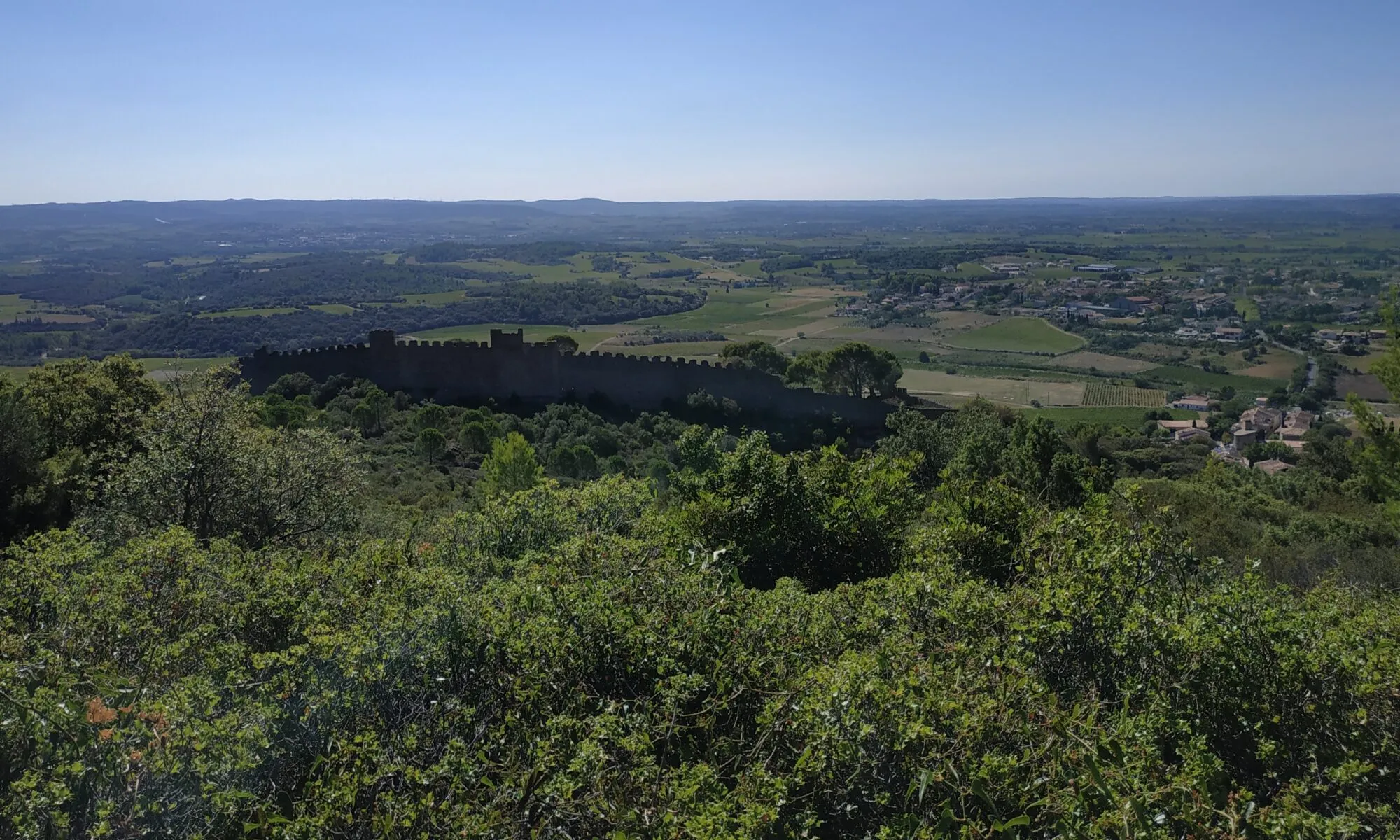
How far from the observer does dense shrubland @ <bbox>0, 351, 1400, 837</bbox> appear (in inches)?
143

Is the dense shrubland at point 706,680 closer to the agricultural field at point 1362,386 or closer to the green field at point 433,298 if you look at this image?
the agricultural field at point 1362,386

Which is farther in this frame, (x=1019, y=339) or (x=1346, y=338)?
(x=1019, y=339)

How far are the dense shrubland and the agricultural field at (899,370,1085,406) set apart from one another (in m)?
35.0

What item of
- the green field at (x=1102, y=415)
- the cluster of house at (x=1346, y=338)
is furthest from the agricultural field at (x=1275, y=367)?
the green field at (x=1102, y=415)

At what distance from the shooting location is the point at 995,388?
4550 centimetres

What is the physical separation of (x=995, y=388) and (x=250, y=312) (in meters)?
55.3

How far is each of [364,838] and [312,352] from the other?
3279cm

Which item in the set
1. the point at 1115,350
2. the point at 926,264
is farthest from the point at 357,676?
the point at 926,264

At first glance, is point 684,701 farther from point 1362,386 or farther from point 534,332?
point 534,332

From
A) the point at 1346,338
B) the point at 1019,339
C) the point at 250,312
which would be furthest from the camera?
the point at 250,312

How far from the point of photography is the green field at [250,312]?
66.2 metres

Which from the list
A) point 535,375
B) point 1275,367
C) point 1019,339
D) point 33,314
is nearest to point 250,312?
point 33,314

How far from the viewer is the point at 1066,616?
4.96 metres

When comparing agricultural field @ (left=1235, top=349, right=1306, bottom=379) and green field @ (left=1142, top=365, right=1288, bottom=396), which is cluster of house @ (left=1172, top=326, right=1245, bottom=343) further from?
green field @ (left=1142, top=365, right=1288, bottom=396)
